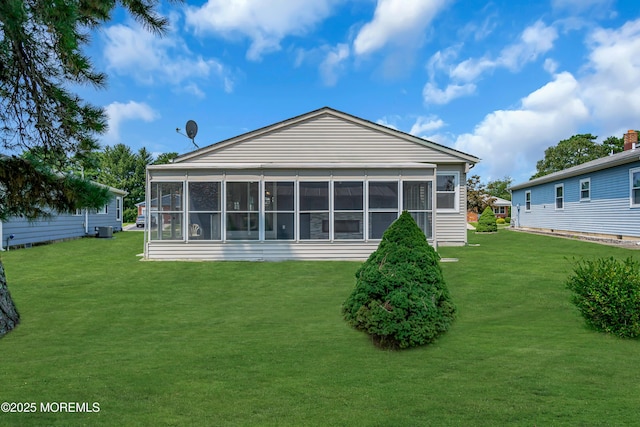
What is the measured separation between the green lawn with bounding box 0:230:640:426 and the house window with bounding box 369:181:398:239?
4427 mm

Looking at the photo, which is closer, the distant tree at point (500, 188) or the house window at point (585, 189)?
the house window at point (585, 189)

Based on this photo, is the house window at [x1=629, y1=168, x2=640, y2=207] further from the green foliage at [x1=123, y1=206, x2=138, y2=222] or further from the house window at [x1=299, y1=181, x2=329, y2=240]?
the green foliage at [x1=123, y1=206, x2=138, y2=222]

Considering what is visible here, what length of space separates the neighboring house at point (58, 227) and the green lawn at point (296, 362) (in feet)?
17.9

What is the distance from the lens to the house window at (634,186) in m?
14.6

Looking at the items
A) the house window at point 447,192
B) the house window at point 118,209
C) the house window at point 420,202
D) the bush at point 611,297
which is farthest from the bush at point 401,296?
the house window at point 118,209

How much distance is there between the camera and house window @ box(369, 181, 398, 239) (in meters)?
12.0

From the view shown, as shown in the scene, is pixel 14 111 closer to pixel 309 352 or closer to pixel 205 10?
pixel 309 352

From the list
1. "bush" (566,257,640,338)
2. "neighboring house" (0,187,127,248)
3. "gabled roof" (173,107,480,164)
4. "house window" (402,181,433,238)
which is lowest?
"bush" (566,257,640,338)

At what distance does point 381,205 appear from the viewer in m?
12.0

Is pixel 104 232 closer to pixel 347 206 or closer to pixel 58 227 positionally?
pixel 58 227

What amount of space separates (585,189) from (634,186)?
4236mm

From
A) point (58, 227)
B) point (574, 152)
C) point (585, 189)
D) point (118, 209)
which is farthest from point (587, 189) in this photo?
point (574, 152)

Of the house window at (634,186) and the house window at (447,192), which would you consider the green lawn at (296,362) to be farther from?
the house window at (634,186)

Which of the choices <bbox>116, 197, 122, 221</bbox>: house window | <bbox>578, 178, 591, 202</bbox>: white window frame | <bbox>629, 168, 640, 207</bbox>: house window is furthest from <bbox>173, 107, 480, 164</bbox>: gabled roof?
<bbox>116, 197, 122, 221</bbox>: house window
